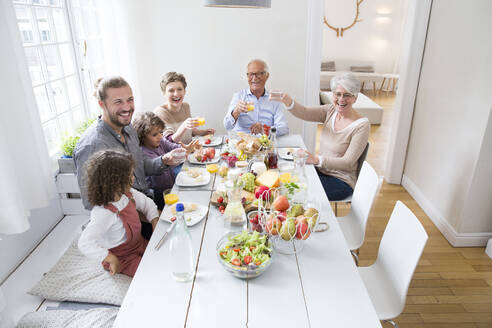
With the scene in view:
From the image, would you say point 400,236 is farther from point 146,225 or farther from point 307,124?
point 307,124

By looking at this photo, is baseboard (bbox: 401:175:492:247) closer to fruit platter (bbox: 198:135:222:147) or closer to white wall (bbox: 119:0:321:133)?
white wall (bbox: 119:0:321:133)

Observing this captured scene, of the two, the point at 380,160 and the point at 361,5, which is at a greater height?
the point at 361,5

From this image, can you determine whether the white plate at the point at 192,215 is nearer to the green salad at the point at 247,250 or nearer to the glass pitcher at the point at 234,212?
the glass pitcher at the point at 234,212

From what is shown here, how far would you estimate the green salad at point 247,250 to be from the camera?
4.07 ft

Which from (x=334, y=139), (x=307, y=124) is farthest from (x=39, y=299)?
(x=307, y=124)

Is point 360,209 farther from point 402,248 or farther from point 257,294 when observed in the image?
point 257,294

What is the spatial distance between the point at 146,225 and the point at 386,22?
7.91 m

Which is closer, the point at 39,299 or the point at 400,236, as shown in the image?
the point at 400,236

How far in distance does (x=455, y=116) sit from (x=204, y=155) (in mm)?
1944

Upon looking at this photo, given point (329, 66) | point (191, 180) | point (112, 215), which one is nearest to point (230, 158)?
point (191, 180)

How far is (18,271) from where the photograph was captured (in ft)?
6.26

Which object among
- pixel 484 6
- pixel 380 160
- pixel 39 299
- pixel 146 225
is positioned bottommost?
pixel 380 160

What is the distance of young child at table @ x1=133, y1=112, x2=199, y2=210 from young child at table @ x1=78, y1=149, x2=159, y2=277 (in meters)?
0.56

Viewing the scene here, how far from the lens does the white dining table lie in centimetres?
110
